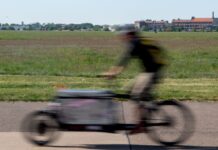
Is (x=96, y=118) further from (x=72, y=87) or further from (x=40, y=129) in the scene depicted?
(x=72, y=87)

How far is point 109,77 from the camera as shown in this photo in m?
7.32

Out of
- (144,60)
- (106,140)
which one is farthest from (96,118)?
(144,60)

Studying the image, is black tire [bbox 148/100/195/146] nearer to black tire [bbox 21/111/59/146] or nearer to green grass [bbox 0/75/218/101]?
black tire [bbox 21/111/59/146]

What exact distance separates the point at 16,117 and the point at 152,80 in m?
3.21

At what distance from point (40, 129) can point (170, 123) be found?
5.48 ft

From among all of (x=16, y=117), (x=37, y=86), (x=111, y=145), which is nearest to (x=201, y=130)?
(x=111, y=145)

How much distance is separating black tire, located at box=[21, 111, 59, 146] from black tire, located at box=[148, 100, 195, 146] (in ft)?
4.12

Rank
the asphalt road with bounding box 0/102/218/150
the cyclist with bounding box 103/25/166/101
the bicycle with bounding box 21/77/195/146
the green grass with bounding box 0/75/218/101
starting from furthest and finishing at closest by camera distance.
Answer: the green grass with bounding box 0/75/218/101, the asphalt road with bounding box 0/102/218/150, the bicycle with bounding box 21/77/195/146, the cyclist with bounding box 103/25/166/101

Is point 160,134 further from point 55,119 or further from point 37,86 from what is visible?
point 37,86

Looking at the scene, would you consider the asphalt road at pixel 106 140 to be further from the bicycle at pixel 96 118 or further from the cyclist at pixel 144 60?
the cyclist at pixel 144 60

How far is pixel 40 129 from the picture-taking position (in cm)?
765

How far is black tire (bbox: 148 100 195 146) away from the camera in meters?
7.55

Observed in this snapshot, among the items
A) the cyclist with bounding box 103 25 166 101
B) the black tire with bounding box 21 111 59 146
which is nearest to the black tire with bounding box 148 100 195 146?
the cyclist with bounding box 103 25 166 101

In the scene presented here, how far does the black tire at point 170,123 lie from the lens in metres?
7.55
